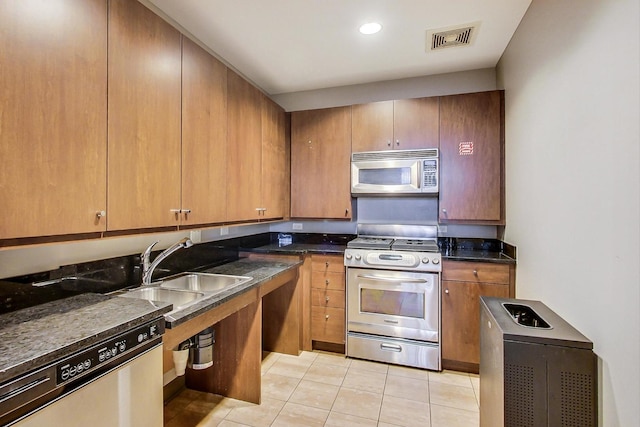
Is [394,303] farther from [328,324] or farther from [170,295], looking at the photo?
[170,295]

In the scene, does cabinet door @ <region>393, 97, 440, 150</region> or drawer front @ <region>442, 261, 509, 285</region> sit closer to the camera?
drawer front @ <region>442, 261, 509, 285</region>

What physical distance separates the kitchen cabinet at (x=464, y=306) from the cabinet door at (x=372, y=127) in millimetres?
1284

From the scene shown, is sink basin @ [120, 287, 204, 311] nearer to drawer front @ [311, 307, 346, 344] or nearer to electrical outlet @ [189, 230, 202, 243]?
electrical outlet @ [189, 230, 202, 243]

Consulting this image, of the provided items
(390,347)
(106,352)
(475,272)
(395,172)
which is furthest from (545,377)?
(395,172)

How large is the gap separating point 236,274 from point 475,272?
1910 mm

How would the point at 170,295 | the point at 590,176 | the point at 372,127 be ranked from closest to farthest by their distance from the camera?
the point at 590,176
the point at 170,295
the point at 372,127

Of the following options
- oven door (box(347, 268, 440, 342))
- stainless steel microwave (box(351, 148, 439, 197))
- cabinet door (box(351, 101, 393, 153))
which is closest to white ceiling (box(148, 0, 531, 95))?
cabinet door (box(351, 101, 393, 153))

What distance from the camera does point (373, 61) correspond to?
2.75 meters

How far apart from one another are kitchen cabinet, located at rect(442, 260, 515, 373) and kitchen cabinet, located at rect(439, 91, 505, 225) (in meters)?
0.48

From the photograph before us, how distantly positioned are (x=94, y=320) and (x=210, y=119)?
139 centimetres

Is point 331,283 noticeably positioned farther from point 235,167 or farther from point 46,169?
point 46,169

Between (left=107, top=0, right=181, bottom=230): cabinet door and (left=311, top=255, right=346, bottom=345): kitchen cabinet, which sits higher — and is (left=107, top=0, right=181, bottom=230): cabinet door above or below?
above

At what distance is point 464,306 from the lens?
8.31ft

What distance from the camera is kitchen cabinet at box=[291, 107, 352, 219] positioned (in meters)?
3.10
